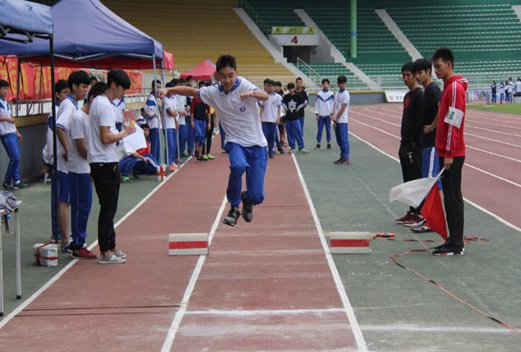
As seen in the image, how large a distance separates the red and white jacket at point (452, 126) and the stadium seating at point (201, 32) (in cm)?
4830

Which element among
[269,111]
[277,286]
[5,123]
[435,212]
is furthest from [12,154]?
[277,286]

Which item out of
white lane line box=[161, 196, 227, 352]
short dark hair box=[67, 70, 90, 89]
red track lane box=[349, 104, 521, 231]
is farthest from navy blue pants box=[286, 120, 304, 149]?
short dark hair box=[67, 70, 90, 89]

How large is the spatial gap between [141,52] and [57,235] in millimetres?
6158

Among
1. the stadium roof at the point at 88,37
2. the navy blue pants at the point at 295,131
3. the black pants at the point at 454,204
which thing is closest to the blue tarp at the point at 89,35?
A: the stadium roof at the point at 88,37

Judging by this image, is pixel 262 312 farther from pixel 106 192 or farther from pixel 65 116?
pixel 65 116

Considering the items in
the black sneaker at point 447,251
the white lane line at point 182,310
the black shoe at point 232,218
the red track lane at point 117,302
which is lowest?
the red track lane at point 117,302

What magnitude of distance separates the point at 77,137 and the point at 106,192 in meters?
0.69

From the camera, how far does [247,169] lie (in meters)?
9.72

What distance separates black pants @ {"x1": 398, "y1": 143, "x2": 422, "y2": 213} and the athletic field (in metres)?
0.76

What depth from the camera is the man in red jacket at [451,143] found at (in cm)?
916

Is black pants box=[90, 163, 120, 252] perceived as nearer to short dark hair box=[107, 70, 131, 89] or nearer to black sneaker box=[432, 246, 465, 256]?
short dark hair box=[107, 70, 131, 89]

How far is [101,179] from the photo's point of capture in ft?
29.1

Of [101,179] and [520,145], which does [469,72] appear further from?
[101,179]

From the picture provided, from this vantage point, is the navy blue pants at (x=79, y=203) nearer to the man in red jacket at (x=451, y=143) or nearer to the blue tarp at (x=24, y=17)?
the blue tarp at (x=24, y=17)
